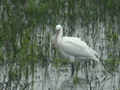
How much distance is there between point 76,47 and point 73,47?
8 centimetres

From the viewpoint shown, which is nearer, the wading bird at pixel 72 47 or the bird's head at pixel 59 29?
the wading bird at pixel 72 47

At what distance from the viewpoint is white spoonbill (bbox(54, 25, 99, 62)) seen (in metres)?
8.88

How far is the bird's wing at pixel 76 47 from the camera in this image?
8.90 meters

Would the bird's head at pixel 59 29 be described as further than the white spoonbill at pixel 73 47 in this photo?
Yes

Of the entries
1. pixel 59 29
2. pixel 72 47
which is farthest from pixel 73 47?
pixel 59 29

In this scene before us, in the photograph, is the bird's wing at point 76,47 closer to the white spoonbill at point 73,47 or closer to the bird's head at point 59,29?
the white spoonbill at point 73,47

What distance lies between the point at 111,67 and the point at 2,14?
128 inches

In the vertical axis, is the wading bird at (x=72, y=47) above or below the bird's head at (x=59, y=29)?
below

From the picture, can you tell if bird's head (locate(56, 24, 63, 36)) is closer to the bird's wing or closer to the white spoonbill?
the white spoonbill

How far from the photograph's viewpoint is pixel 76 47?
9.05m

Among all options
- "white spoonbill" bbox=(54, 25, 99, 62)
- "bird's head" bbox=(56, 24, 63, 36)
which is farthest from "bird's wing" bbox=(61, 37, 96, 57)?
"bird's head" bbox=(56, 24, 63, 36)

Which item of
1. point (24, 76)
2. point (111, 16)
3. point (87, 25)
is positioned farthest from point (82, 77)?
point (111, 16)

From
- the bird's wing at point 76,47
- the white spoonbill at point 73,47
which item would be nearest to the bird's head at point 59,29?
the white spoonbill at point 73,47

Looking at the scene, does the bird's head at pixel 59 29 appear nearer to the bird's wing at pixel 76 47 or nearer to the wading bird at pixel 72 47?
the wading bird at pixel 72 47
